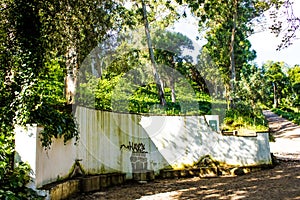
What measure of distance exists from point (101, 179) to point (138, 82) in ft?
42.4

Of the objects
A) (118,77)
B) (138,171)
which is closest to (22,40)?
(138,171)

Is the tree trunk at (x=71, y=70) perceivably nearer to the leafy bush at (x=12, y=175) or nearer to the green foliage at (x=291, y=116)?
the leafy bush at (x=12, y=175)

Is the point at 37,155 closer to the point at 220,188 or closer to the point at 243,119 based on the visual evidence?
the point at 220,188

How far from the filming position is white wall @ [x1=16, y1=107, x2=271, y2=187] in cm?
661

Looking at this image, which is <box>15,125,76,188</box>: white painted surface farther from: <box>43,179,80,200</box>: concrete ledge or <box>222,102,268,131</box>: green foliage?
<box>222,102,268,131</box>: green foliage

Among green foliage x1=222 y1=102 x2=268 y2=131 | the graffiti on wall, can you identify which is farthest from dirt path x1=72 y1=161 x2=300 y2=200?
→ green foliage x1=222 y1=102 x2=268 y2=131

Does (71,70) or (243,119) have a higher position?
(71,70)

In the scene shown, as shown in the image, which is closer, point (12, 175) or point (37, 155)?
point (12, 175)

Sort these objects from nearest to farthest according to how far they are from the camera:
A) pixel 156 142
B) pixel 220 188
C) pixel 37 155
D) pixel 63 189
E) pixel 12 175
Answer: pixel 12 175
pixel 37 155
pixel 63 189
pixel 220 188
pixel 156 142

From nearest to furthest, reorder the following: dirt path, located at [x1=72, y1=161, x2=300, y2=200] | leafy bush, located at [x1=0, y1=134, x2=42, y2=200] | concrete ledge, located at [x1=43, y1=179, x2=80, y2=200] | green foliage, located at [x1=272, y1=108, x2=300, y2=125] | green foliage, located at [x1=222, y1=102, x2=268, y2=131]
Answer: leafy bush, located at [x1=0, y1=134, x2=42, y2=200] → concrete ledge, located at [x1=43, y1=179, x2=80, y2=200] → dirt path, located at [x1=72, y1=161, x2=300, y2=200] → green foliage, located at [x1=222, y1=102, x2=268, y2=131] → green foliage, located at [x1=272, y1=108, x2=300, y2=125]

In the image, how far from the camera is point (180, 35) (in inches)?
1134

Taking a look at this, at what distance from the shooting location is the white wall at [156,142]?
6609 millimetres

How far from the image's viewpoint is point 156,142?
7.82 m

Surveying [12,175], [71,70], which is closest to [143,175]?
Answer: [71,70]
